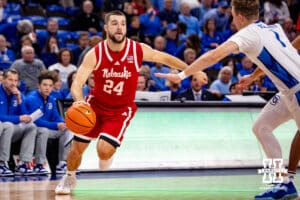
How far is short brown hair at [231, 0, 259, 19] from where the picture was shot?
851 centimetres

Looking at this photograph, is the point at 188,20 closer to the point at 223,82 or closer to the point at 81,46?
the point at 81,46

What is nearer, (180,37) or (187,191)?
(187,191)

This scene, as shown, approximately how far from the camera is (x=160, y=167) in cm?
1362

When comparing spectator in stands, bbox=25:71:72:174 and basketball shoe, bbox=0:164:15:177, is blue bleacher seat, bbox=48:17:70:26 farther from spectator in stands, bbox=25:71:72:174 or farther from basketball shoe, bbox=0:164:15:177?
basketball shoe, bbox=0:164:15:177

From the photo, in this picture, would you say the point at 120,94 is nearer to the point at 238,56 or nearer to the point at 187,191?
the point at 187,191

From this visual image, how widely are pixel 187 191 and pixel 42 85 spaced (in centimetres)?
434

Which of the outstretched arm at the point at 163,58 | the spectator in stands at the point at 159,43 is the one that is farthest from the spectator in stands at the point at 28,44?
the outstretched arm at the point at 163,58

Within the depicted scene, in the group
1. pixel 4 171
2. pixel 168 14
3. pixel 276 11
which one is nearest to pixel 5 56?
pixel 4 171

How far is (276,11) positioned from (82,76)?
12609 mm

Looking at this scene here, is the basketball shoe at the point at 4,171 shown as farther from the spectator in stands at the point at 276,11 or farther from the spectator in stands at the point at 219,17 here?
the spectator in stands at the point at 276,11

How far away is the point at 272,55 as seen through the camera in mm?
8453

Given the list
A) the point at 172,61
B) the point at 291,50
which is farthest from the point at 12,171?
the point at 291,50

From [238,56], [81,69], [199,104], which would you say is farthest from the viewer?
[238,56]

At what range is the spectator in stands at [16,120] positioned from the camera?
1309 cm
